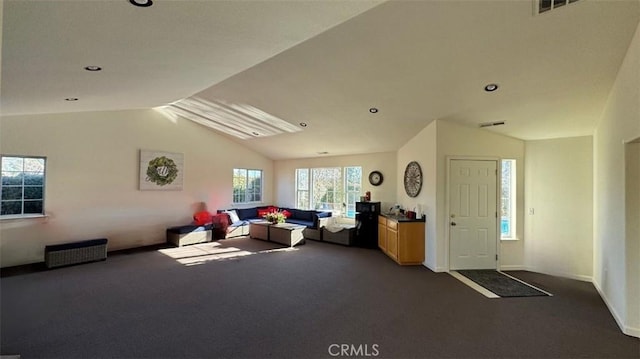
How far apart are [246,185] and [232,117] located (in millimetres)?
3151

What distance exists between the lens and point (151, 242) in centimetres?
705

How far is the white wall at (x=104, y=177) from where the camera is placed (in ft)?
17.4

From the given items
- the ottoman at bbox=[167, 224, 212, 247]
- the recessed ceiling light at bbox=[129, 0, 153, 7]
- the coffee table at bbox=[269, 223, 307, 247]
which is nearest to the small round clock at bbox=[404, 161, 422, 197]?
the coffee table at bbox=[269, 223, 307, 247]

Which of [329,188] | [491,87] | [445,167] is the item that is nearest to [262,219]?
[329,188]

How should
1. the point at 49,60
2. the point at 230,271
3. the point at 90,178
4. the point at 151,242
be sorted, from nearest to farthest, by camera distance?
the point at 49,60 → the point at 230,271 → the point at 90,178 → the point at 151,242

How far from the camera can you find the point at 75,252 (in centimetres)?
536

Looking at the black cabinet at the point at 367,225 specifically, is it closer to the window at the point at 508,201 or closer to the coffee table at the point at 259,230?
the coffee table at the point at 259,230

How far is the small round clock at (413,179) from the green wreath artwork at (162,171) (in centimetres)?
562

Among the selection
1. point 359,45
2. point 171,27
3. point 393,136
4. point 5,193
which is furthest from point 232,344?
point 5,193

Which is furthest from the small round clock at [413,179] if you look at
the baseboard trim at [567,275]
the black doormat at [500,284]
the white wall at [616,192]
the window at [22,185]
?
the window at [22,185]

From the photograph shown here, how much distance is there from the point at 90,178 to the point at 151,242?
1.92 metres

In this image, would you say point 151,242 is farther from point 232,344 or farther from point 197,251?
point 232,344

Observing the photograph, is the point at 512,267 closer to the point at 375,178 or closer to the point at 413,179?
the point at 413,179

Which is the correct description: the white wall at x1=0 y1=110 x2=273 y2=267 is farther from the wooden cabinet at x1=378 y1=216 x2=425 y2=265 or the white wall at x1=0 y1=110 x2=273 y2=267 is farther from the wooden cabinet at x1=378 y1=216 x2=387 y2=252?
the wooden cabinet at x1=378 y1=216 x2=425 y2=265
